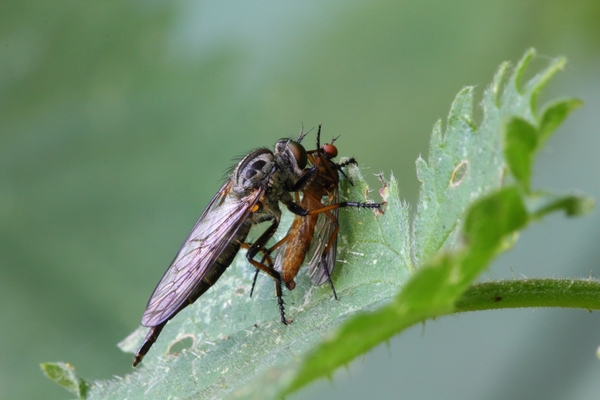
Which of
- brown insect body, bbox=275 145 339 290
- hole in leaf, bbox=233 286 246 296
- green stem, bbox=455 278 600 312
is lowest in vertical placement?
green stem, bbox=455 278 600 312

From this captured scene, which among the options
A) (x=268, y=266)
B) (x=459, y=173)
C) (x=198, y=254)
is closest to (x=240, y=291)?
(x=268, y=266)

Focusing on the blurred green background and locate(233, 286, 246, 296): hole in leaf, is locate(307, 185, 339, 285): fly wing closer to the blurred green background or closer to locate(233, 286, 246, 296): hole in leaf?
locate(233, 286, 246, 296): hole in leaf

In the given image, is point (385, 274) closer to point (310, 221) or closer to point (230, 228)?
point (310, 221)

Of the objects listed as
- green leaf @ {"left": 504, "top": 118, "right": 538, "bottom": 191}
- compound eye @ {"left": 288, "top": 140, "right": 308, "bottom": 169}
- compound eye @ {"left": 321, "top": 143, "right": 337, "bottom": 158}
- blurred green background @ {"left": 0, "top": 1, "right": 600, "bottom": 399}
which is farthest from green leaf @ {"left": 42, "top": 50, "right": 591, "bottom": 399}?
blurred green background @ {"left": 0, "top": 1, "right": 600, "bottom": 399}

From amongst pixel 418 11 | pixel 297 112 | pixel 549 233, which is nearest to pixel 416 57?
pixel 418 11

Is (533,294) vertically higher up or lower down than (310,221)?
lower down

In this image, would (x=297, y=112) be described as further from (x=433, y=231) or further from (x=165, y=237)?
(x=433, y=231)

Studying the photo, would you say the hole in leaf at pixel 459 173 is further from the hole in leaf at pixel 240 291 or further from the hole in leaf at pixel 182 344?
the hole in leaf at pixel 182 344

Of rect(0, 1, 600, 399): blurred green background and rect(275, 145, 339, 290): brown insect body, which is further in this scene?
rect(0, 1, 600, 399): blurred green background
